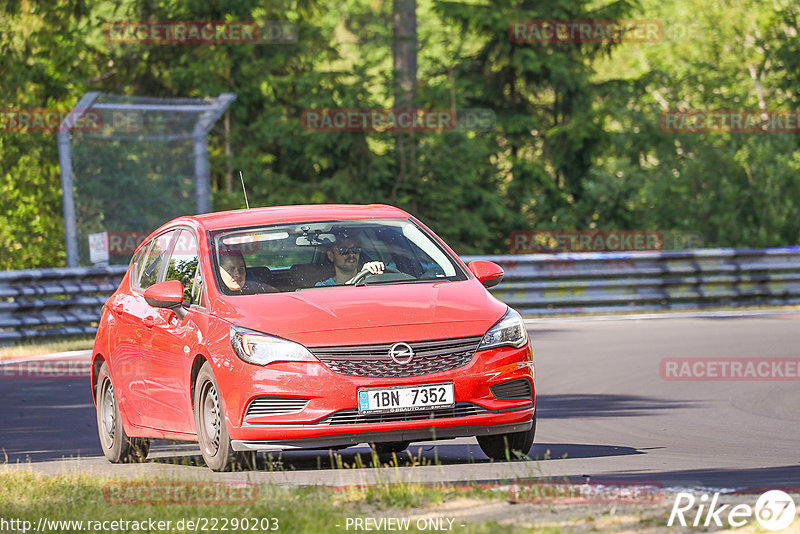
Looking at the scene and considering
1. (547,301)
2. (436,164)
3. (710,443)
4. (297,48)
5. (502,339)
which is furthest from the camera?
(297,48)

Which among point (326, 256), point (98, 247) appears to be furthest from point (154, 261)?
point (98, 247)

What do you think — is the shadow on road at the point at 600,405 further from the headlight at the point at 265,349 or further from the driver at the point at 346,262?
the headlight at the point at 265,349

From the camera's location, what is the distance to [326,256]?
9500 mm

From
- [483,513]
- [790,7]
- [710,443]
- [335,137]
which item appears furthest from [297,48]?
[483,513]

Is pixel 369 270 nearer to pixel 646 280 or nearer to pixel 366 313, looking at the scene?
pixel 366 313

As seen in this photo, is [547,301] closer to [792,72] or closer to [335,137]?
[335,137]

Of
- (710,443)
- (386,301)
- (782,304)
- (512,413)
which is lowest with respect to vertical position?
(782,304)

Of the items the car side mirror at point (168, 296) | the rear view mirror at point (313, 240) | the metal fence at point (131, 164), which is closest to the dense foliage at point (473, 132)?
the metal fence at point (131, 164)

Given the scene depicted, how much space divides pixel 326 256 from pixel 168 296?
1091 mm

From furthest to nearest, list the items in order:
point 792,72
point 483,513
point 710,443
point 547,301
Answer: point 792,72 < point 547,301 < point 710,443 < point 483,513

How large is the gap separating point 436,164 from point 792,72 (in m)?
10.9

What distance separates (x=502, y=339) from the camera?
8.54 m

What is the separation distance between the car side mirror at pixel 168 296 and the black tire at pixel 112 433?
1182mm

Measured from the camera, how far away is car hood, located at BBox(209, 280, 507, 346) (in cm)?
822
